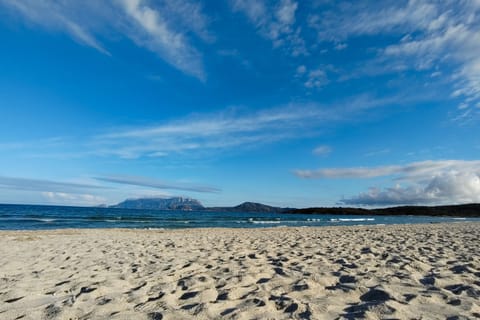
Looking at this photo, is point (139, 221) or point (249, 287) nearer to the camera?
point (249, 287)

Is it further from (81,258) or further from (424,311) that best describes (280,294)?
(81,258)

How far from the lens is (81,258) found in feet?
22.7

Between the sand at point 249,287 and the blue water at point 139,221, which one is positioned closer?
the sand at point 249,287

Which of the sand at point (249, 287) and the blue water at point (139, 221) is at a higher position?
the blue water at point (139, 221)

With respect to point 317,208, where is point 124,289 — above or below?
below

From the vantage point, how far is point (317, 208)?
479 ft

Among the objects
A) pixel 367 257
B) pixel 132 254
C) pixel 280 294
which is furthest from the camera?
pixel 132 254

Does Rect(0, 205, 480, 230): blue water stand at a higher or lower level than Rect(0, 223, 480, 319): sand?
higher

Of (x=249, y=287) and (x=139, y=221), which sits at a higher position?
(x=139, y=221)

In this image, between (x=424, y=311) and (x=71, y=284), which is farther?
(x=71, y=284)

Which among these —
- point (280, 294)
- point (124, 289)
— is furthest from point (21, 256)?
point (280, 294)

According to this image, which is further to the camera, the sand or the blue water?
the blue water

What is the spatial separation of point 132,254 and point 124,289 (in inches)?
142

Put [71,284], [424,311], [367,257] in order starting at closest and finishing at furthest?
1. [424,311]
2. [71,284]
3. [367,257]
